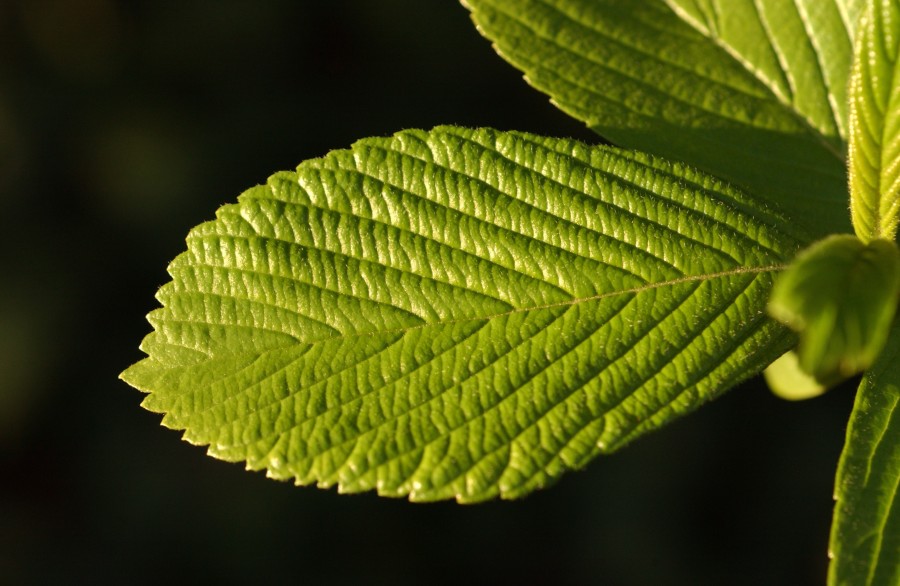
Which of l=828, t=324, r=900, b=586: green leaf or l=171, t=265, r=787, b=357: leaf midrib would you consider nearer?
l=828, t=324, r=900, b=586: green leaf

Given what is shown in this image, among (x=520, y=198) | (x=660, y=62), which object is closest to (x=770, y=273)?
(x=520, y=198)

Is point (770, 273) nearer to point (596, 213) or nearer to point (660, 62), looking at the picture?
point (596, 213)

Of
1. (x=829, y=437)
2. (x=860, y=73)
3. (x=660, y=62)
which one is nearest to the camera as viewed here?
(x=860, y=73)

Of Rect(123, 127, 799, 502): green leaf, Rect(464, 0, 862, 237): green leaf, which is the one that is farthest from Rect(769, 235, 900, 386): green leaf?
Rect(464, 0, 862, 237): green leaf

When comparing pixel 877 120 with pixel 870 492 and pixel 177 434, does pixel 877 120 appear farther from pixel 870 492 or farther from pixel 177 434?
pixel 177 434

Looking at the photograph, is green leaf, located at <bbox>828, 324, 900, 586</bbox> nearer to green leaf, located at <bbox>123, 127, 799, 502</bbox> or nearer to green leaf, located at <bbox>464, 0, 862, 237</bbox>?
green leaf, located at <bbox>123, 127, 799, 502</bbox>

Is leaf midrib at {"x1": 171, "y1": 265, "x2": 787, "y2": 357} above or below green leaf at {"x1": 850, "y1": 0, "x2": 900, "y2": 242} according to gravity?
→ below
